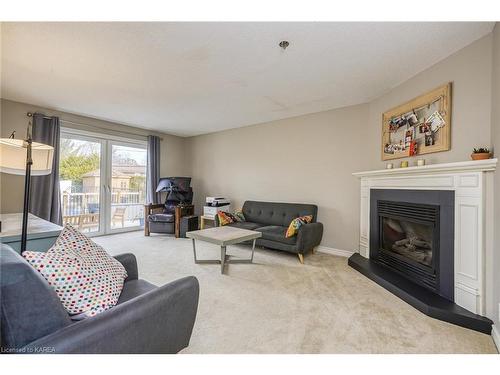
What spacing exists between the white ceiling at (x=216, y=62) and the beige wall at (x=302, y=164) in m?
0.46

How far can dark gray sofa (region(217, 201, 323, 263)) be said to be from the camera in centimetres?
320

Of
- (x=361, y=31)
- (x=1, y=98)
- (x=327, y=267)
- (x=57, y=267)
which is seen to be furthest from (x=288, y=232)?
(x=1, y=98)

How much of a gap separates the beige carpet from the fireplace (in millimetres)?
379

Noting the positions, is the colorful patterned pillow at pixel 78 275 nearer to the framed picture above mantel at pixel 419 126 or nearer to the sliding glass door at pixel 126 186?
the framed picture above mantel at pixel 419 126

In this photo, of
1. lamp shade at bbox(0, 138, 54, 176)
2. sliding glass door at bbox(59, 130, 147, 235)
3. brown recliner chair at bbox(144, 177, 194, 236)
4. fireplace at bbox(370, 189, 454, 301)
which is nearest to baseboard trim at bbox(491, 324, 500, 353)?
fireplace at bbox(370, 189, 454, 301)

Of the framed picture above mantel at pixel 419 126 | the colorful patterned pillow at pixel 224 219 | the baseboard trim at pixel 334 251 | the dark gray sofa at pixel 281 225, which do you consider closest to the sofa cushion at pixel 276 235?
the dark gray sofa at pixel 281 225

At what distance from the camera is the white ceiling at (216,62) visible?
1.89m

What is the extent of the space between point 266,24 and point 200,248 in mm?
3210

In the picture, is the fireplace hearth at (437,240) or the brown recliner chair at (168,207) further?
the brown recliner chair at (168,207)

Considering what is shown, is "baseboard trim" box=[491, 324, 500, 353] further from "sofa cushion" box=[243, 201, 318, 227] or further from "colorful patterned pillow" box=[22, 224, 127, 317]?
"colorful patterned pillow" box=[22, 224, 127, 317]

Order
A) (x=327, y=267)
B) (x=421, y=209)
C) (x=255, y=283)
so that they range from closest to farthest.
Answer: (x=421, y=209)
(x=255, y=283)
(x=327, y=267)

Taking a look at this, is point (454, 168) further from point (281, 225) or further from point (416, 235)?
point (281, 225)
